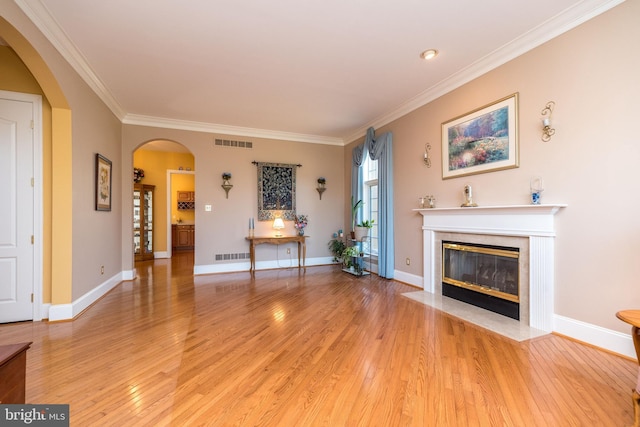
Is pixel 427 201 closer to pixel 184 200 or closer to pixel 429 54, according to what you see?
pixel 429 54

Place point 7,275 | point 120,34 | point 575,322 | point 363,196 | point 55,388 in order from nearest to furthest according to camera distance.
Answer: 1. point 55,388
2. point 575,322
3. point 120,34
4. point 7,275
5. point 363,196

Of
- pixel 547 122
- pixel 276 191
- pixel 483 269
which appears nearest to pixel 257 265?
pixel 276 191

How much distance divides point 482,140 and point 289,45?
247cm

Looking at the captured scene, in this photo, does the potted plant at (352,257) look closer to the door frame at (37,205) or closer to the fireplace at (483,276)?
the fireplace at (483,276)

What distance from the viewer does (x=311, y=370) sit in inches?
83.1

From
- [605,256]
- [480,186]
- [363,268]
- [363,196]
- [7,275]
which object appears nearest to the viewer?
[605,256]

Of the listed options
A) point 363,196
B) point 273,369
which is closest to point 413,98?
point 363,196

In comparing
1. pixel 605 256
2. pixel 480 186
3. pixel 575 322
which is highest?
pixel 480 186

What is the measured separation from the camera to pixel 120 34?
2.82 metres

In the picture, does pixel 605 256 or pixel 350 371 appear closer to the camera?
pixel 350 371

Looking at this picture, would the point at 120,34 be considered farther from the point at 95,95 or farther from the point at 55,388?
the point at 55,388

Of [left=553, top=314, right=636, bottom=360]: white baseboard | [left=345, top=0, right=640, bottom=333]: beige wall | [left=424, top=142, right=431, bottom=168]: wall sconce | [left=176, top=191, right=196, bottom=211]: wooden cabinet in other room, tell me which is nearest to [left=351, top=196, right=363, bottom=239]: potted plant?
[left=424, top=142, right=431, bottom=168]: wall sconce

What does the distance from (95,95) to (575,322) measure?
19.9ft

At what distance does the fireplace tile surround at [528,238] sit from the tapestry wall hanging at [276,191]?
3.48 metres
